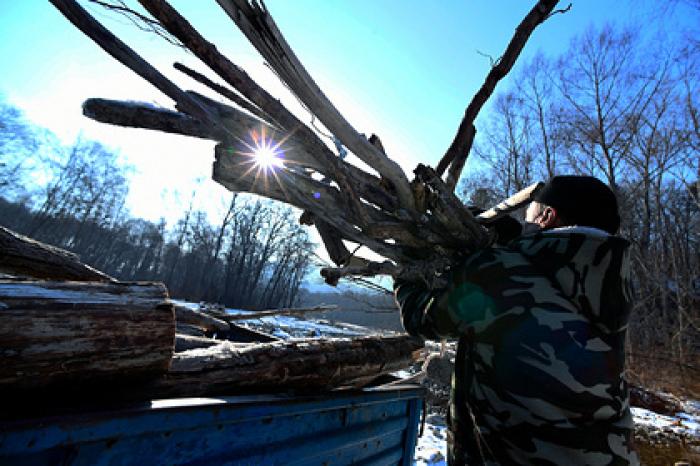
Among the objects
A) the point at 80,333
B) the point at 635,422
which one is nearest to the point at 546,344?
the point at 80,333

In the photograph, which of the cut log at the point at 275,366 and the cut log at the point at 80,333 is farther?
the cut log at the point at 275,366

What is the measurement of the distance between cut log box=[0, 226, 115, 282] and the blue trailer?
230 cm

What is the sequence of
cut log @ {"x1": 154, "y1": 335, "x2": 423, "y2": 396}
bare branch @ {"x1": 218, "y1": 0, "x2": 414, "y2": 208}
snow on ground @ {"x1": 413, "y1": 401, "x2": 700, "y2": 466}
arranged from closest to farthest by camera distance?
bare branch @ {"x1": 218, "y1": 0, "x2": 414, "y2": 208} → cut log @ {"x1": 154, "y1": 335, "x2": 423, "y2": 396} → snow on ground @ {"x1": 413, "y1": 401, "x2": 700, "y2": 466}

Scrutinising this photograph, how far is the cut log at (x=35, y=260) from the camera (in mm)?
3062

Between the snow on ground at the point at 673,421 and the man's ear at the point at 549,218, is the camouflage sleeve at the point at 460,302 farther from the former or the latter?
the snow on ground at the point at 673,421

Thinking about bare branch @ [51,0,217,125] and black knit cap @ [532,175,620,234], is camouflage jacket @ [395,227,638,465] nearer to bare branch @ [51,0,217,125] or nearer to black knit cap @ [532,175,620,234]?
black knit cap @ [532,175,620,234]

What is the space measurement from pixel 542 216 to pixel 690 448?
8.36m

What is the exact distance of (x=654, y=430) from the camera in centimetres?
720

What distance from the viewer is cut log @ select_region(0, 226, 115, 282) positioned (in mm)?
3062

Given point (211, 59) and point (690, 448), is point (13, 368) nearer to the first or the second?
point (211, 59)

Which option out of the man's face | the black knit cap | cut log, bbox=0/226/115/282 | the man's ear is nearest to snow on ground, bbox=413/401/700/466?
the man's face

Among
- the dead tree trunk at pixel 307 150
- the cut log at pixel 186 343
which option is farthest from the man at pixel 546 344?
the cut log at pixel 186 343

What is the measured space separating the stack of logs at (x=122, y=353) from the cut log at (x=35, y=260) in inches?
76.4

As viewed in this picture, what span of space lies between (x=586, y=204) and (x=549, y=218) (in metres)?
Answer: 0.19
